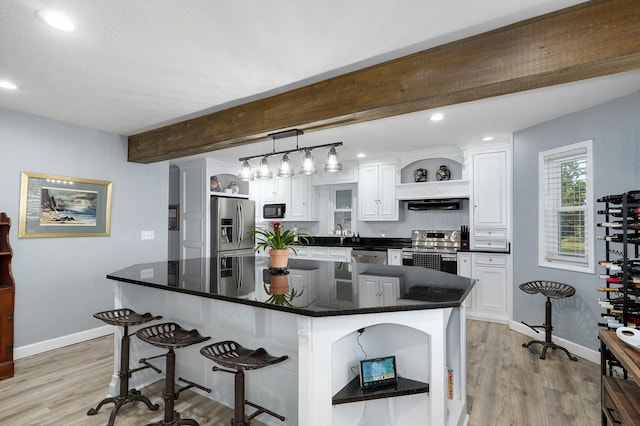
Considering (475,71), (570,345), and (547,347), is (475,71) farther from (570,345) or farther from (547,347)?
(570,345)

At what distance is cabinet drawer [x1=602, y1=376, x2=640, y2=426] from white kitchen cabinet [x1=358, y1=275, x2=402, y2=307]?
1.06 metres

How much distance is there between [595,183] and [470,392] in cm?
225

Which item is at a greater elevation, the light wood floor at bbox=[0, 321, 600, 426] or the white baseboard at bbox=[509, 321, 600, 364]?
the white baseboard at bbox=[509, 321, 600, 364]

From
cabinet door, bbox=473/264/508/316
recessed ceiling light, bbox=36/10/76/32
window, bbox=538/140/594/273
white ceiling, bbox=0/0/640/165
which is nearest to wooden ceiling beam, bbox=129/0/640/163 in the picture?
white ceiling, bbox=0/0/640/165

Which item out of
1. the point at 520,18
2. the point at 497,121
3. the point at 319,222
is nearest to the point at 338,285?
the point at 520,18

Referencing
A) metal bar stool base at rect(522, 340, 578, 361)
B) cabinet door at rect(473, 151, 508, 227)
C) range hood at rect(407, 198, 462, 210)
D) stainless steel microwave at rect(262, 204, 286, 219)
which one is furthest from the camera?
stainless steel microwave at rect(262, 204, 286, 219)

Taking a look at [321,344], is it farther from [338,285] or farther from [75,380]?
[75,380]

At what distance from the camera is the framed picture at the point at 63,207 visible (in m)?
3.39

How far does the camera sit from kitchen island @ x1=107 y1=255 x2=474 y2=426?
63.0 inches

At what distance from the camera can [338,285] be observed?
2.14 m

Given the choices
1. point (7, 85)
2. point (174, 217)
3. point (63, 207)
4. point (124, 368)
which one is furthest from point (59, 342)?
point (174, 217)

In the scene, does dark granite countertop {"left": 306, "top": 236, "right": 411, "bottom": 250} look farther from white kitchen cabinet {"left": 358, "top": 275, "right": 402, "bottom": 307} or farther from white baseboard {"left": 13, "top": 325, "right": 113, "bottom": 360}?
white baseboard {"left": 13, "top": 325, "right": 113, "bottom": 360}

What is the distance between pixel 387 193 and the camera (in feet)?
17.7

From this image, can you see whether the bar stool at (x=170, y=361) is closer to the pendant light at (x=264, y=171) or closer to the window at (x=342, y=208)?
the pendant light at (x=264, y=171)
